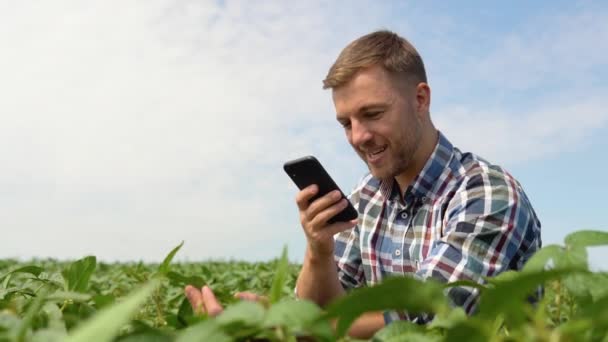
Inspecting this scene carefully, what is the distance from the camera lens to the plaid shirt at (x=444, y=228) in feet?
8.59

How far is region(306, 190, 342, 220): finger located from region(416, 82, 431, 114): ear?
2.69 ft

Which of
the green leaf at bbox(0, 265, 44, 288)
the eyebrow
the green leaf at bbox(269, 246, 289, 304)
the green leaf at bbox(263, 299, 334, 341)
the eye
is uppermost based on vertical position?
the eyebrow

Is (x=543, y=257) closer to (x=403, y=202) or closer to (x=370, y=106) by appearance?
(x=370, y=106)

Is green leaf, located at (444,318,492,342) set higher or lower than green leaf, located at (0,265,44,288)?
lower

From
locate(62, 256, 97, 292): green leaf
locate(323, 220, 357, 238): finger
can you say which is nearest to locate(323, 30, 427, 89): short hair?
locate(323, 220, 357, 238): finger

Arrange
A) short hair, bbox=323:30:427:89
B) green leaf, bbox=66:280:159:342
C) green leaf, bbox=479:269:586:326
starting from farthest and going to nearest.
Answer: short hair, bbox=323:30:427:89
green leaf, bbox=479:269:586:326
green leaf, bbox=66:280:159:342

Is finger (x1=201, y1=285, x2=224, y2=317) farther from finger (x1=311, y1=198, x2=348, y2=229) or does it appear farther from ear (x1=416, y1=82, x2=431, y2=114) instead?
ear (x1=416, y1=82, x2=431, y2=114)

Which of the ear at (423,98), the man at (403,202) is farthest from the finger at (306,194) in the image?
the ear at (423,98)

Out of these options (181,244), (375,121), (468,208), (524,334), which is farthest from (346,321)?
(375,121)

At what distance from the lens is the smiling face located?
128 inches

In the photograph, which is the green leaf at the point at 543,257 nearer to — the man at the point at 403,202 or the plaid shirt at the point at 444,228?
the plaid shirt at the point at 444,228

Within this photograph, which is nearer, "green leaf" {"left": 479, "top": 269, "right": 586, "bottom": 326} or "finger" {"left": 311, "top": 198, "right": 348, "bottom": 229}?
"green leaf" {"left": 479, "top": 269, "right": 586, "bottom": 326}

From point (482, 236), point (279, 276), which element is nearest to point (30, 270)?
point (279, 276)

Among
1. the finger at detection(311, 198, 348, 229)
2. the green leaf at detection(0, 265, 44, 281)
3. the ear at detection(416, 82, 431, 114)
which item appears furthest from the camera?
the ear at detection(416, 82, 431, 114)
